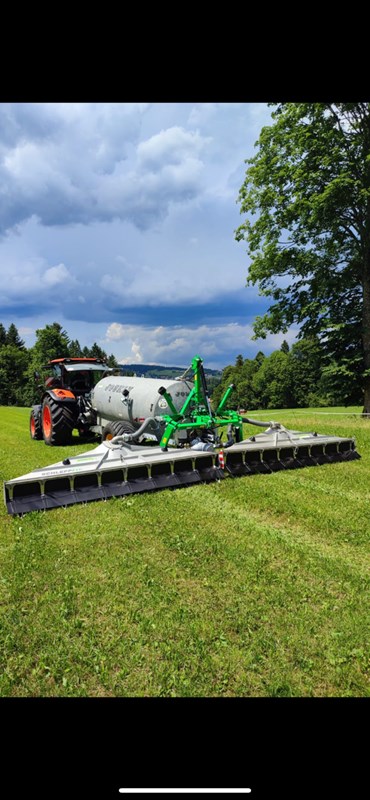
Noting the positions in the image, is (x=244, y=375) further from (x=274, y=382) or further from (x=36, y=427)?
(x=36, y=427)

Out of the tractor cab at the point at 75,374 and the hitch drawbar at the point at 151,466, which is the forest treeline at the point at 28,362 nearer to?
the tractor cab at the point at 75,374

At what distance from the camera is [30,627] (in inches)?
128

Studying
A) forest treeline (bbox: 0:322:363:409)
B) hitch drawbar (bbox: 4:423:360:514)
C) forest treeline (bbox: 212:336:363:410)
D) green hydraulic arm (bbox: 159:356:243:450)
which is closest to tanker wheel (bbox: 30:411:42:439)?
green hydraulic arm (bbox: 159:356:243:450)

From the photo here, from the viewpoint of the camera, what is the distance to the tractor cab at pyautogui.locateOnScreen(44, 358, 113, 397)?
13039mm

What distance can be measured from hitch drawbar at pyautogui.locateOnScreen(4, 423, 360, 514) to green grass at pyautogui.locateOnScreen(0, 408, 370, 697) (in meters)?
0.32

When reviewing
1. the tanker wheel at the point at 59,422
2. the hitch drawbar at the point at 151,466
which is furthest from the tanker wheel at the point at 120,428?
the tanker wheel at the point at 59,422

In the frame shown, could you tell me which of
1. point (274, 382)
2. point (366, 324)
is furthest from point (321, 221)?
point (274, 382)

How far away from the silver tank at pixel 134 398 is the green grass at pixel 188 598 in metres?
3.08

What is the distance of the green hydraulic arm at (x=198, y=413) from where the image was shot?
8.09 meters

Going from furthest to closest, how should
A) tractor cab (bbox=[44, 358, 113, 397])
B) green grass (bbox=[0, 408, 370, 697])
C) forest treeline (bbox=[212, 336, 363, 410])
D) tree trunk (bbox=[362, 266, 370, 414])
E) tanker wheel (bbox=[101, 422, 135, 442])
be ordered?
forest treeline (bbox=[212, 336, 363, 410]) → tree trunk (bbox=[362, 266, 370, 414]) → tractor cab (bbox=[44, 358, 113, 397]) → tanker wheel (bbox=[101, 422, 135, 442]) → green grass (bbox=[0, 408, 370, 697])

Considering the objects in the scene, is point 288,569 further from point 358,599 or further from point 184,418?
point 184,418

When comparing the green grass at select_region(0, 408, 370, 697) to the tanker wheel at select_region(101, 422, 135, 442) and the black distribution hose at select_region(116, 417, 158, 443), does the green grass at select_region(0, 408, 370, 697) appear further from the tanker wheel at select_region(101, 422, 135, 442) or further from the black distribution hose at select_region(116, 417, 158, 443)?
the tanker wheel at select_region(101, 422, 135, 442)
